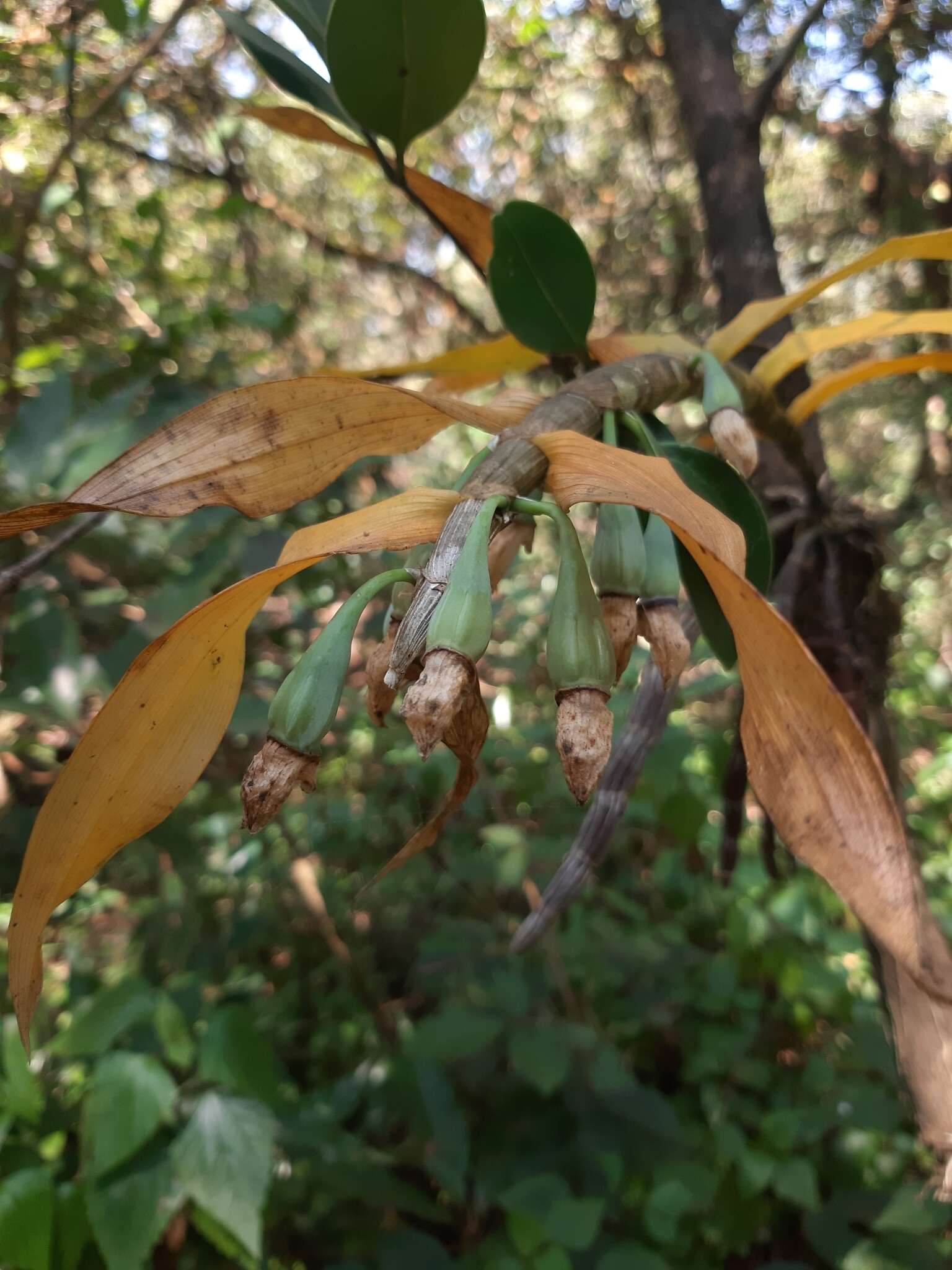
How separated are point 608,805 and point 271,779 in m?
0.27

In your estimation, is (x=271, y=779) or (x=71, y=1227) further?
(x=71, y=1227)

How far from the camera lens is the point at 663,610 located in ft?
1.01

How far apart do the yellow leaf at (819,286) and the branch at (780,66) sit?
590 mm

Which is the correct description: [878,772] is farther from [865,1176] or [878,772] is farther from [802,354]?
[865,1176]

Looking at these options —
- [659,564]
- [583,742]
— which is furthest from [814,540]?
[583,742]

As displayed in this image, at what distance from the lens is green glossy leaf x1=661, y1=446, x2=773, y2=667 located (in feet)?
1.19

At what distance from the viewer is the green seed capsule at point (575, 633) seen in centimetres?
24

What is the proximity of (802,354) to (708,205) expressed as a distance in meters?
0.61

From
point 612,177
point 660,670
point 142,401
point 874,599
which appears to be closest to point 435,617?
point 660,670

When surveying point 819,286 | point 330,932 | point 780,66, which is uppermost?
point 780,66

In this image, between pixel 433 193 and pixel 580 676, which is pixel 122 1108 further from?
pixel 433 193

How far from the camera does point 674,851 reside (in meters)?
1.24

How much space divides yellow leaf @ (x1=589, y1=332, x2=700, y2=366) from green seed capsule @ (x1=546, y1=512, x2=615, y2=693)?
0.68 ft

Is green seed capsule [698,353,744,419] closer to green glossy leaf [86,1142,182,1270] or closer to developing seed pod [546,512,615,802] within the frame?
developing seed pod [546,512,615,802]
